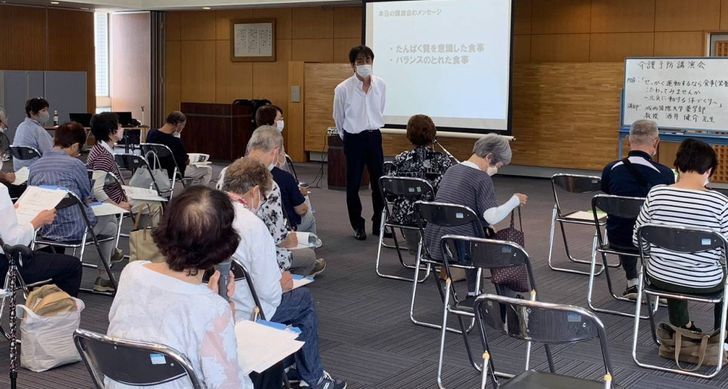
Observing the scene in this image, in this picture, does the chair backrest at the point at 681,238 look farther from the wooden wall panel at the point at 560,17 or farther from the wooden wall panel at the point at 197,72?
the wooden wall panel at the point at 197,72

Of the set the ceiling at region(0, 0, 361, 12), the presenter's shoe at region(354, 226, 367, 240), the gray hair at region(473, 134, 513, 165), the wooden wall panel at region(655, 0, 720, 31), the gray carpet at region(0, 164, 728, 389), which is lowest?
the gray carpet at region(0, 164, 728, 389)

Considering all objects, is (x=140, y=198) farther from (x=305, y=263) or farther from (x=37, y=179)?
(x=305, y=263)

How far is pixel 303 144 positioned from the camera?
15.1m

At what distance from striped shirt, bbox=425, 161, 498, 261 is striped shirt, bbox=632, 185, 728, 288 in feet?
2.77

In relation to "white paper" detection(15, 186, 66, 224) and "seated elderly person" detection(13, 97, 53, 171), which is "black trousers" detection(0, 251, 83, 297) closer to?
"white paper" detection(15, 186, 66, 224)

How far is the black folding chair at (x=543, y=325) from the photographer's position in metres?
2.75

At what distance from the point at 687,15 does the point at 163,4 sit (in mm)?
8820

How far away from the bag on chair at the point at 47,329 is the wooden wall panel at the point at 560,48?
963cm

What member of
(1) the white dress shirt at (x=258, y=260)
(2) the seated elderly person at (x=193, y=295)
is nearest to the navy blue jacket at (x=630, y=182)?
(1) the white dress shirt at (x=258, y=260)

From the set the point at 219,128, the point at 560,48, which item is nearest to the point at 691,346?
the point at 560,48

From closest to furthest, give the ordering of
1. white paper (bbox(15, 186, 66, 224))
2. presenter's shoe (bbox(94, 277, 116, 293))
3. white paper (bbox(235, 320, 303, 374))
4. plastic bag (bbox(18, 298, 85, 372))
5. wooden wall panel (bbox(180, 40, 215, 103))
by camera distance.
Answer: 1. white paper (bbox(235, 320, 303, 374))
2. plastic bag (bbox(18, 298, 85, 372))
3. white paper (bbox(15, 186, 66, 224))
4. presenter's shoe (bbox(94, 277, 116, 293))
5. wooden wall panel (bbox(180, 40, 215, 103))

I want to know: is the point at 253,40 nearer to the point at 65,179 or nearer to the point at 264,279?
the point at 65,179

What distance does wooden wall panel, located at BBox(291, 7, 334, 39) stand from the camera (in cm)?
1506

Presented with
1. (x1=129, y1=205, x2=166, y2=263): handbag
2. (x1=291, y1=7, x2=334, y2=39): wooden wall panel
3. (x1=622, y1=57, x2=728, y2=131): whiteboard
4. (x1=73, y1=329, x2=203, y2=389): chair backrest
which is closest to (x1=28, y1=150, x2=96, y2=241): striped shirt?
(x1=129, y1=205, x2=166, y2=263): handbag
